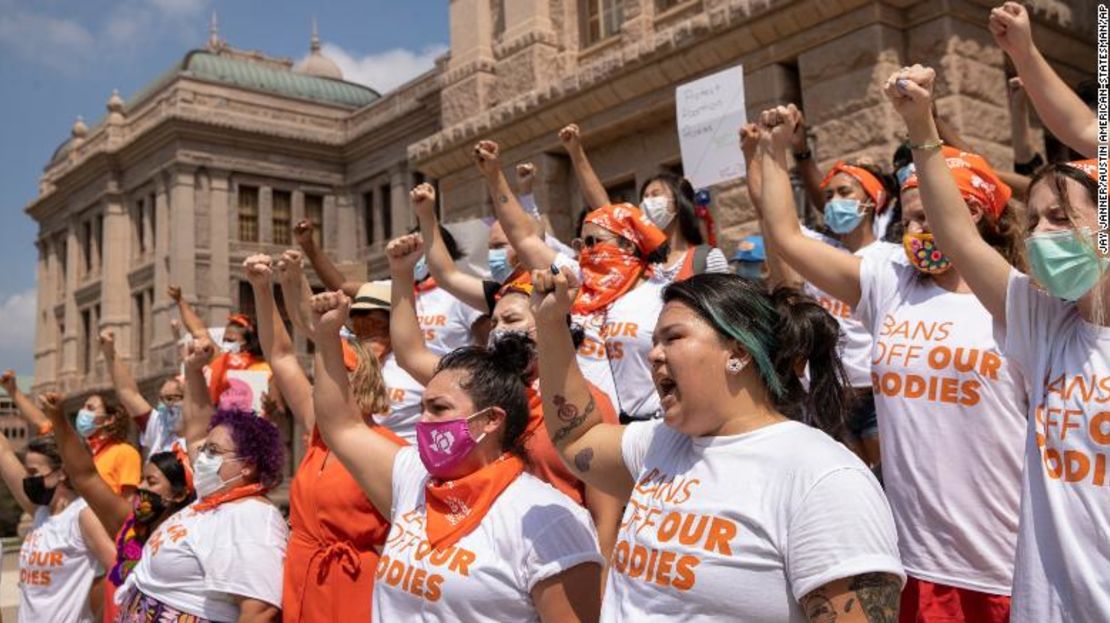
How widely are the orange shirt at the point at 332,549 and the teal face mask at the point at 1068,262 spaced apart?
2.21m

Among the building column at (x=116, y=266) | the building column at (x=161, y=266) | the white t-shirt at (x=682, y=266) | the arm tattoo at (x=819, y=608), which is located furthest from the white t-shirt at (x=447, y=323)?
the building column at (x=116, y=266)

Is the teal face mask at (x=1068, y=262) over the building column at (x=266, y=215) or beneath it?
beneath

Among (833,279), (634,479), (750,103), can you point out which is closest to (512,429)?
(634,479)

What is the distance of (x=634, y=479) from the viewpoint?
9.42ft

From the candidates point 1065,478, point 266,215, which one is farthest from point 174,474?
point 266,215

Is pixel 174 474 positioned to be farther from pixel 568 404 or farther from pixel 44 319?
pixel 44 319

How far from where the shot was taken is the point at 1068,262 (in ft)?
8.16

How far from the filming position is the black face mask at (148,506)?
5.02 m

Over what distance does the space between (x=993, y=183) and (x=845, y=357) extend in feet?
4.71

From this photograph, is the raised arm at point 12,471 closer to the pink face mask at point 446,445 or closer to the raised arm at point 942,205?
the pink face mask at point 446,445

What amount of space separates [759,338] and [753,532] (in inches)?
A: 19.5

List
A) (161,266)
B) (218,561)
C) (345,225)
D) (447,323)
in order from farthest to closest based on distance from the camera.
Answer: (345,225) → (161,266) → (447,323) → (218,561)

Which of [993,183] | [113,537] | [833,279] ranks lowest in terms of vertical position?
[113,537]

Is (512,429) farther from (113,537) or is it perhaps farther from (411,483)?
(113,537)
